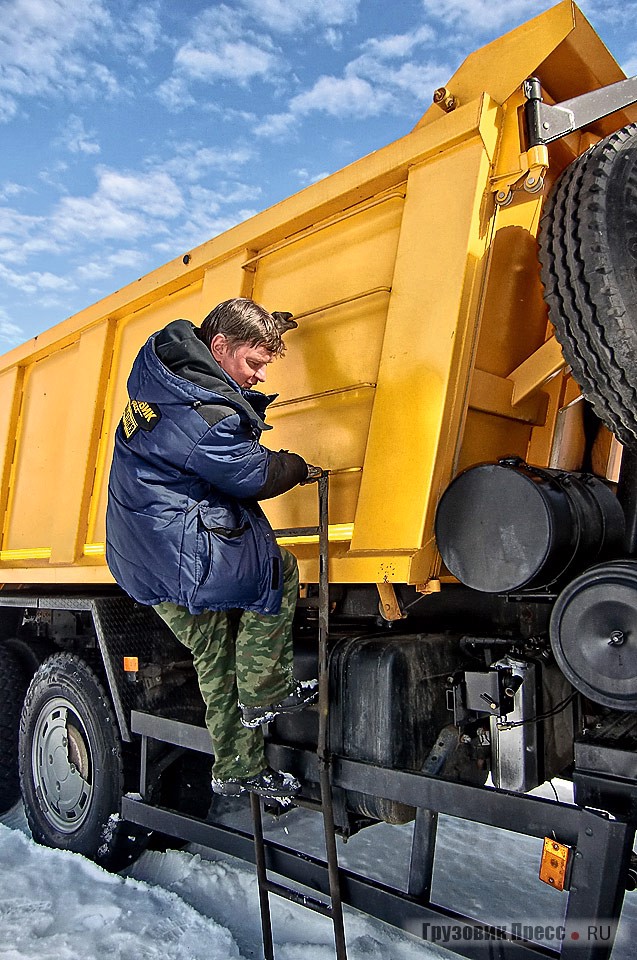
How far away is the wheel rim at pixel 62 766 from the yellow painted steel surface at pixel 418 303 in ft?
5.37

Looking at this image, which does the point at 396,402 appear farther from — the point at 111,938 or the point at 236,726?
the point at 111,938

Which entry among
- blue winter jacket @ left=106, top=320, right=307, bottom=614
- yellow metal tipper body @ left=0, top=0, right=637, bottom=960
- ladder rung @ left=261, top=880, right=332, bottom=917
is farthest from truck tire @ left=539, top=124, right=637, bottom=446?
ladder rung @ left=261, top=880, right=332, bottom=917

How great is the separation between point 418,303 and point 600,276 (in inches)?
23.3

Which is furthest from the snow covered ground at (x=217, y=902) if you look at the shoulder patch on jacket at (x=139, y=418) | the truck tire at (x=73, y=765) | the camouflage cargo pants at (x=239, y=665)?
the shoulder patch on jacket at (x=139, y=418)

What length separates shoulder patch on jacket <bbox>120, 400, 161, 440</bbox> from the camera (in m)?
2.30

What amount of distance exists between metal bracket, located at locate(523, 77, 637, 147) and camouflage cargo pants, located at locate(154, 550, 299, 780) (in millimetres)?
1559

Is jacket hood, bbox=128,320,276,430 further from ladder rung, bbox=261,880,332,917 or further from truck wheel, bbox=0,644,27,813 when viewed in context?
truck wheel, bbox=0,644,27,813

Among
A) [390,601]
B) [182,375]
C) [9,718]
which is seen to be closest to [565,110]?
[182,375]

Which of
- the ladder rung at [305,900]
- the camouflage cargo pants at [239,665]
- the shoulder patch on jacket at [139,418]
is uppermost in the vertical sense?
the shoulder patch on jacket at [139,418]

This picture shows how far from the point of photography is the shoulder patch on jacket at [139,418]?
7.55 ft

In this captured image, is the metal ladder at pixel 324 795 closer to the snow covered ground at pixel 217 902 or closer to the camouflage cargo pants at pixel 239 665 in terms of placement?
the camouflage cargo pants at pixel 239 665

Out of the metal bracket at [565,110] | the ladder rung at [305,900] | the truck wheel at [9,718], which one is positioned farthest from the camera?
the truck wheel at [9,718]

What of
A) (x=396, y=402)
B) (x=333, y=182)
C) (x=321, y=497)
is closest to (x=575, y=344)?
(x=396, y=402)

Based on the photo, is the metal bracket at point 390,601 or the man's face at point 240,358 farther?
the man's face at point 240,358
